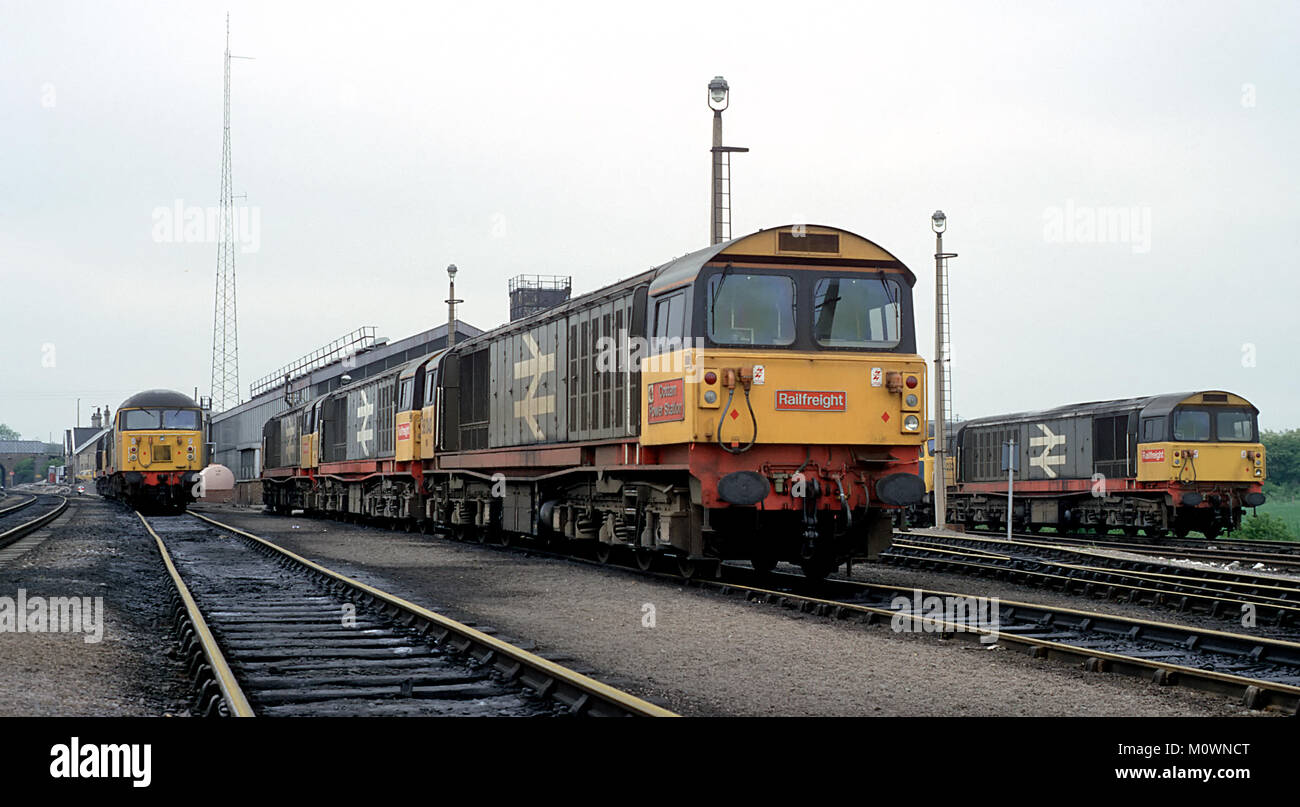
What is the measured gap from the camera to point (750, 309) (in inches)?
538

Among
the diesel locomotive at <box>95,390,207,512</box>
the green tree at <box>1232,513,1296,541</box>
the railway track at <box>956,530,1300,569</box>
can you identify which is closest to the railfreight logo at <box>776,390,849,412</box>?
the railway track at <box>956,530,1300,569</box>

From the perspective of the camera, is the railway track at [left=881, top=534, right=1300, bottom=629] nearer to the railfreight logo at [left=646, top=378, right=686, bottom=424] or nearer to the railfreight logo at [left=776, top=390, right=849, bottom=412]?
the railfreight logo at [left=776, top=390, right=849, bottom=412]

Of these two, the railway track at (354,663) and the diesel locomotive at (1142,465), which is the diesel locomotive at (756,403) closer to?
the railway track at (354,663)

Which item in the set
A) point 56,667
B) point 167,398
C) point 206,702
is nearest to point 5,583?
point 56,667

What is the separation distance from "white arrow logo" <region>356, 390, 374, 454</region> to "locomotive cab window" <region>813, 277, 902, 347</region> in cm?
1897

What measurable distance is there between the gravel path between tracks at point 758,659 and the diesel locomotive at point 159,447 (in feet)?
80.2

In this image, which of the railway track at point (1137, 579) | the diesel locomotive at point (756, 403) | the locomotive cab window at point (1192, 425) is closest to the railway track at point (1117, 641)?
the diesel locomotive at point (756, 403)

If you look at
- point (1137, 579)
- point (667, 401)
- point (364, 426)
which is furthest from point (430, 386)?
point (1137, 579)

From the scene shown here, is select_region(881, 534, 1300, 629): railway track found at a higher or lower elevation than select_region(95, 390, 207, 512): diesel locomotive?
lower

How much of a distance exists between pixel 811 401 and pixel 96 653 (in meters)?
7.63

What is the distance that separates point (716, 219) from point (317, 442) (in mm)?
21431

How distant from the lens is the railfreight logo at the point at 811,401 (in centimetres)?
1347

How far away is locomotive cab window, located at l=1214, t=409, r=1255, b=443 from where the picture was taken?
27531mm

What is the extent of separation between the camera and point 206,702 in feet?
24.2
